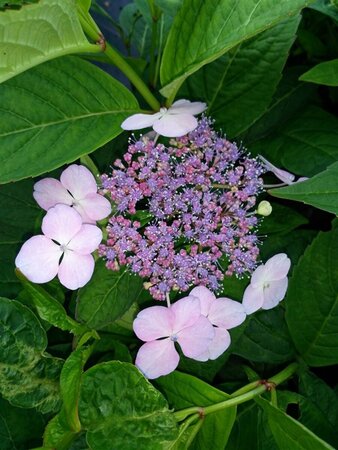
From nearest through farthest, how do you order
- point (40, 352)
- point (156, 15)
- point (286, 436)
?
point (286, 436), point (40, 352), point (156, 15)

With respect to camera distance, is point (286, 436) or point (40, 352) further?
point (40, 352)

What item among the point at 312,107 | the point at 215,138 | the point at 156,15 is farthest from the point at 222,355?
the point at 156,15

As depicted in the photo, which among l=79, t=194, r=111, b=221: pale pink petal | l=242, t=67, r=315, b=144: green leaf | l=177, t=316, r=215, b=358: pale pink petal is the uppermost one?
l=79, t=194, r=111, b=221: pale pink petal

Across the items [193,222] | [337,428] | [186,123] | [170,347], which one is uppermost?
[186,123]

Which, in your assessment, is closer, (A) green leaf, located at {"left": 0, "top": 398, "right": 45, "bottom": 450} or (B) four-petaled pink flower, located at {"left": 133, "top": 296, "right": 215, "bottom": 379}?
(B) four-petaled pink flower, located at {"left": 133, "top": 296, "right": 215, "bottom": 379}

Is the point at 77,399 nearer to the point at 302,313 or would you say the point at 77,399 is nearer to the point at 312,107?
the point at 302,313

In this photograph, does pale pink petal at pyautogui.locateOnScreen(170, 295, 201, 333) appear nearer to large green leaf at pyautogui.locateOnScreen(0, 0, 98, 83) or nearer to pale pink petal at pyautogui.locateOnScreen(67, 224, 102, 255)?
pale pink petal at pyautogui.locateOnScreen(67, 224, 102, 255)

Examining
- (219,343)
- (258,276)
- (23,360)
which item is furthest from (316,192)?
(23,360)

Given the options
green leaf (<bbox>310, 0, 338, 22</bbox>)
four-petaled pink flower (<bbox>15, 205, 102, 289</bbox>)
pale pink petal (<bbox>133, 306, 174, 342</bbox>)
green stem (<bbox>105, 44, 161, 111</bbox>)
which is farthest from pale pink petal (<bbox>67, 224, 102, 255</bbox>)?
green leaf (<bbox>310, 0, 338, 22</bbox>)

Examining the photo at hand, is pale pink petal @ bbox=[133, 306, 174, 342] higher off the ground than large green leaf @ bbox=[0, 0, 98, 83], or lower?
lower
